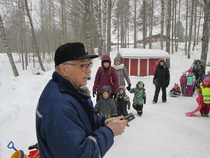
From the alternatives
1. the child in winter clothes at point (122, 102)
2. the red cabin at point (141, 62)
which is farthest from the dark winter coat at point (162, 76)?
the red cabin at point (141, 62)

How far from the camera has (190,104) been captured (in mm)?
6121

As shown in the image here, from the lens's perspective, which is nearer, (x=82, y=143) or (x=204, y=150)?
(x=82, y=143)

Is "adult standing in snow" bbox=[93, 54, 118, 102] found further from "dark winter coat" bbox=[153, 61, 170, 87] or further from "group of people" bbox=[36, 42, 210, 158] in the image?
"group of people" bbox=[36, 42, 210, 158]

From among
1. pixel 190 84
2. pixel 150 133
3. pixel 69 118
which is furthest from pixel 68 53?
pixel 190 84

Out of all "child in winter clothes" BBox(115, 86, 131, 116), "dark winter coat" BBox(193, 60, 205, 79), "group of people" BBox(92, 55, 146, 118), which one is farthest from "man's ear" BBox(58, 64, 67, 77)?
"dark winter coat" BBox(193, 60, 205, 79)

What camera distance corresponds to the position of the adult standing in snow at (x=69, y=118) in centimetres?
94

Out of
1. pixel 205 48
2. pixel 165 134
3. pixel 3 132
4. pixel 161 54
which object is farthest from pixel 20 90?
pixel 161 54

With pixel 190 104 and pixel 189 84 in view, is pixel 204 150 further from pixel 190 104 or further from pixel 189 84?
pixel 189 84

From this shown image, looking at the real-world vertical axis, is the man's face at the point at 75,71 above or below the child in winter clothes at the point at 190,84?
above

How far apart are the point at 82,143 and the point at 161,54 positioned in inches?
571

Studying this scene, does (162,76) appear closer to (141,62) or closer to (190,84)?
(190,84)

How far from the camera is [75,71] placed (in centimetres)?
128

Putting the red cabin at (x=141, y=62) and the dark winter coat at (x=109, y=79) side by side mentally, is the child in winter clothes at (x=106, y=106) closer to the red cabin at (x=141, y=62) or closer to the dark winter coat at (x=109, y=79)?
the dark winter coat at (x=109, y=79)

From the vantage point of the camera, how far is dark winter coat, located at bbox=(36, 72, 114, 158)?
3.08 ft
